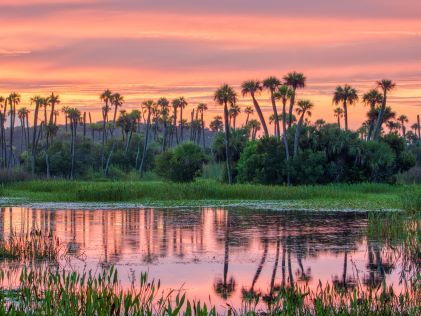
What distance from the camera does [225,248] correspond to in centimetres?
2977

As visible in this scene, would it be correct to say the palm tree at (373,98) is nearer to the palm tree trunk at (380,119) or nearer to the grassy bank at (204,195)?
the palm tree trunk at (380,119)

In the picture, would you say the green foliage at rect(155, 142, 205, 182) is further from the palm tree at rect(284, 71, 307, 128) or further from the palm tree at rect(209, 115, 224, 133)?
the palm tree at rect(209, 115, 224, 133)

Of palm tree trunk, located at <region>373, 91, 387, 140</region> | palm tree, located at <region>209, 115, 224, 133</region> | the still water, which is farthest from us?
palm tree, located at <region>209, 115, 224, 133</region>

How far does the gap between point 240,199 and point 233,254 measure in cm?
3188

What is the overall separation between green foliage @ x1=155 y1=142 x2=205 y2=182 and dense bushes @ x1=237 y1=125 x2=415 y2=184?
13.9 meters

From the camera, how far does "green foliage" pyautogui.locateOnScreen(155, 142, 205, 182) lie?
93.9 metres

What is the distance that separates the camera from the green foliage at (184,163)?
93938mm

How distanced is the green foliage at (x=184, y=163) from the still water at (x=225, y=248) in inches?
1841

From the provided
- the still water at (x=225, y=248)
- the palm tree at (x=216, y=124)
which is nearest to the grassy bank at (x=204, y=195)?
the still water at (x=225, y=248)

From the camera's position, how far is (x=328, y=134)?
259 feet

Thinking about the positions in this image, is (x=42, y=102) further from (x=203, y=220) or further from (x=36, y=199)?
(x=203, y=220)

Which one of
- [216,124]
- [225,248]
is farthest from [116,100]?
[225,248]

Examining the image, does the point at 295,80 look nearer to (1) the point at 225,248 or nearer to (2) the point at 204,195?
(2) the point at 204,195

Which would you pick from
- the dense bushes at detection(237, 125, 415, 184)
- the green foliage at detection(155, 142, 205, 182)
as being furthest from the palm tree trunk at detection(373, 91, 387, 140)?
the green foliage at detection(155, 142, 205, 182)
